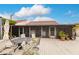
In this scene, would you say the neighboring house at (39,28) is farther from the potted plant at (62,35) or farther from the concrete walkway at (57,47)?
the concrete walkway at (57,47)

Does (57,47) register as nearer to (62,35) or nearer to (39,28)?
(62,35)

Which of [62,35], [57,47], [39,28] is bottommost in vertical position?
[57,47]

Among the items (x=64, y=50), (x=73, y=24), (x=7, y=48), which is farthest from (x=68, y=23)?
(x=7, y=48)

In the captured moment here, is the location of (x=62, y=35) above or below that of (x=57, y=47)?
above

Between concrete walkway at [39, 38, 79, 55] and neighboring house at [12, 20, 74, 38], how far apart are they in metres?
0.21

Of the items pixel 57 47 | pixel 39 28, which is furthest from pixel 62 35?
pixel 39 28

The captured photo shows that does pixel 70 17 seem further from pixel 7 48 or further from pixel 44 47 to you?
pixel 7 48

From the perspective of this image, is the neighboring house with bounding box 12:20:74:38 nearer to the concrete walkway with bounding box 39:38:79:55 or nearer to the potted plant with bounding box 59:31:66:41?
the potted plant with bounding box 59:31:66:41

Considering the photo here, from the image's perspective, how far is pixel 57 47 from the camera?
1048 centimetres

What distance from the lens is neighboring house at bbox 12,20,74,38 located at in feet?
34.0

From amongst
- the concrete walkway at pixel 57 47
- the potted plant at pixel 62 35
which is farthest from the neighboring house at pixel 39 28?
the concrete walkway at pixel 57 47

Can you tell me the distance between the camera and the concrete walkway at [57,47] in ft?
33.9

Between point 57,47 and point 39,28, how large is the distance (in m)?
0.78
